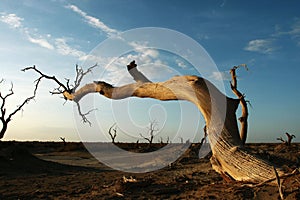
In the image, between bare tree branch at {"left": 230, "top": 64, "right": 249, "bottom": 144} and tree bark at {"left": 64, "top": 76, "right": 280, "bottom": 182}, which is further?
bare tree branch at {"left": 230, "top": 64, "right": 249, "bottom": 144}

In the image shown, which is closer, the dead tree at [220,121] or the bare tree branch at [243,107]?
the dead tree at [220,121]

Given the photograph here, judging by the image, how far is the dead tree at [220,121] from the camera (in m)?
5.12

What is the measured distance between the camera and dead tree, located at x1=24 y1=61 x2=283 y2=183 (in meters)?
5.12

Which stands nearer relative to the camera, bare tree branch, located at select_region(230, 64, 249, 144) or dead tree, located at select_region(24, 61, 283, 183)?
dead tree, located at select_region(24, 61, 283, 183)

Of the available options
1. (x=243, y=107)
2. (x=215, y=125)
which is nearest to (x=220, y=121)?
(x=215, y=125)

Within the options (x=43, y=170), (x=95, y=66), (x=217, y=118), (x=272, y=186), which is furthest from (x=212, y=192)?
(x=43, y=170)

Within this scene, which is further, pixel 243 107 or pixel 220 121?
pixel 243 107

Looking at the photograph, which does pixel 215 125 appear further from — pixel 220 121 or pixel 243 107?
pixel 243 107

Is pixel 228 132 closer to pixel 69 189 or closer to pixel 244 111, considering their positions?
pixel 244 111

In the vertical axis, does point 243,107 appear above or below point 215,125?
above

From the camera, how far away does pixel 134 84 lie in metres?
7.39

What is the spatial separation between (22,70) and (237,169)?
8.06 m

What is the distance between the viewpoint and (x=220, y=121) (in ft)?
19.0

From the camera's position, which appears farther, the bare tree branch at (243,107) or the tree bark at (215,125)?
the bare tree branch at (243,107)
